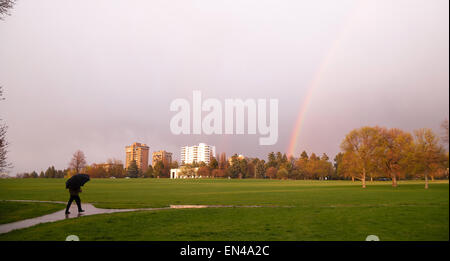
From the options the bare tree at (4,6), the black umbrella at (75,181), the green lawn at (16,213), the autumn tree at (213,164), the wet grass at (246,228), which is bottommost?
the autumn tree at (213,164)

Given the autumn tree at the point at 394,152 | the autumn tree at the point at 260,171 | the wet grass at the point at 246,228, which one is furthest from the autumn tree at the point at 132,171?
the wet grass at the point at 246,228

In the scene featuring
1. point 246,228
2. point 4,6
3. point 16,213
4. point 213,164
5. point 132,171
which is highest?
point 4,6

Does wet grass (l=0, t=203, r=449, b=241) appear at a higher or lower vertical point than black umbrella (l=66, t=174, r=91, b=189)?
lower

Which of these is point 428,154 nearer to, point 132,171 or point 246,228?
point 246,228

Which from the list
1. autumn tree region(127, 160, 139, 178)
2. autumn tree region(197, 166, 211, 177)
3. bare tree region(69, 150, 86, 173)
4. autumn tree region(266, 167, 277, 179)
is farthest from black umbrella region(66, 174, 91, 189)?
autumn tree region(266, 167, 277, 179)

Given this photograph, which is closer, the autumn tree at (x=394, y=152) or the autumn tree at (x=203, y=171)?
the autumn tree at (x=394, y=152)

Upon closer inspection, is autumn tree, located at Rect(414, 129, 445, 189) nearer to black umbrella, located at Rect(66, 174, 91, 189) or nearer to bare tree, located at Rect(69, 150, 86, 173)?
black umbrella, located at Rect(66, 174, 91, 189)

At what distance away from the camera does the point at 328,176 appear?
157750 mm

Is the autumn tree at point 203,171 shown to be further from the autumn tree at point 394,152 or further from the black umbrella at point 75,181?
the black umbrella at point 75,181

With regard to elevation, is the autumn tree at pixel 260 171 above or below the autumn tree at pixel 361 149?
below

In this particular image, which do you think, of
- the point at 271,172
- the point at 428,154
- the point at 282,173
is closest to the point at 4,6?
the point at 428,154
